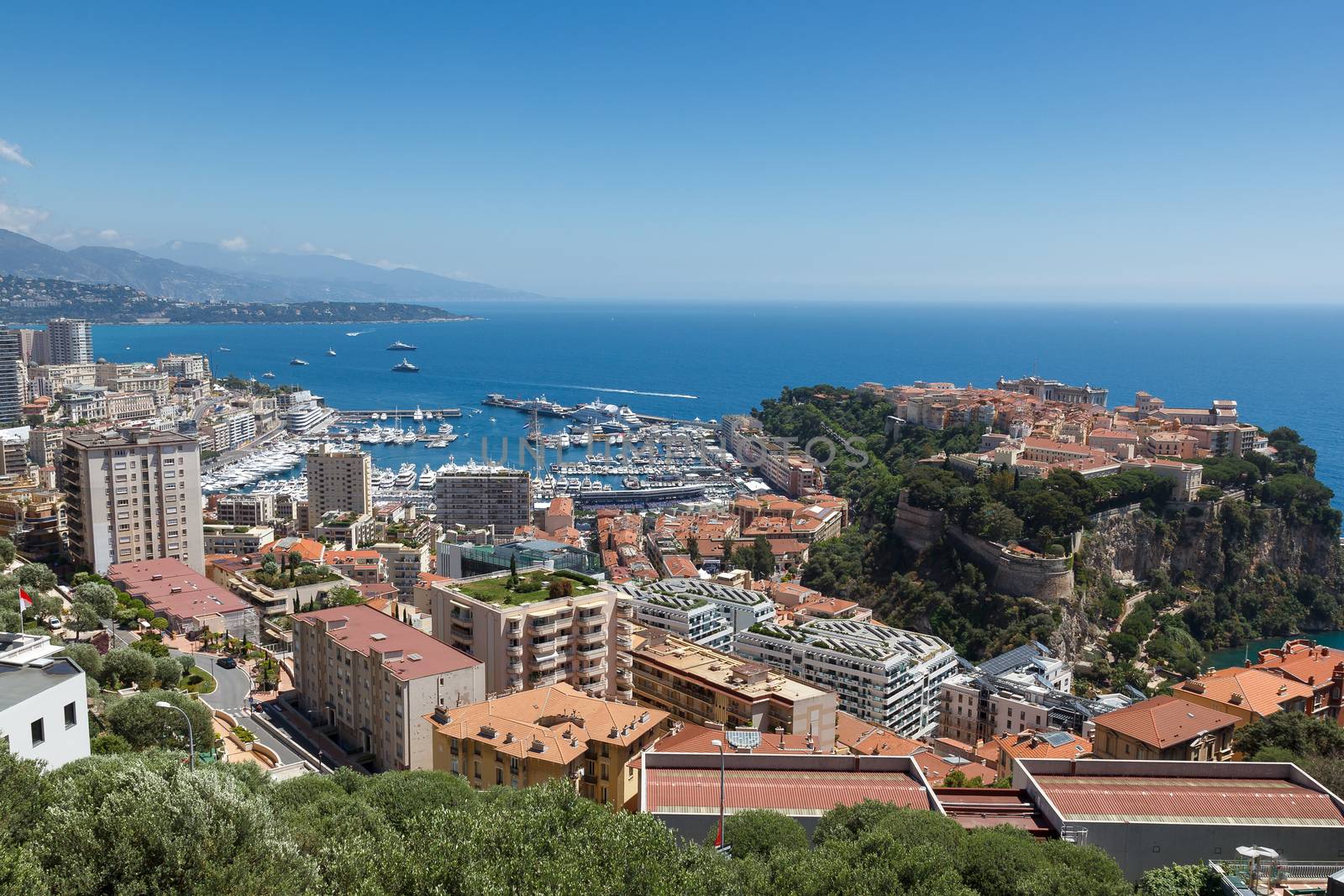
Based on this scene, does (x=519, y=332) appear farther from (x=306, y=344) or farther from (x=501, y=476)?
(x=501, y=476)

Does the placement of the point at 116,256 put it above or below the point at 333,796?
above

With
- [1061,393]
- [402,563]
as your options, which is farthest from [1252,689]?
[1061,393]

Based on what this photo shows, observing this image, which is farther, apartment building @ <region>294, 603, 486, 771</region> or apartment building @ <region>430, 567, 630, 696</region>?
apartment building @ <region>430, 567, 630, 696</region>

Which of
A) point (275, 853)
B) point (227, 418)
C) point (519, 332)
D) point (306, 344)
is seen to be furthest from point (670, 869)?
point (519, 332)

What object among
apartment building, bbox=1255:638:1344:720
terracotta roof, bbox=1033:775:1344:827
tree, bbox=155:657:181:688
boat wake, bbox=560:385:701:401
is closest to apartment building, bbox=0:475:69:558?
tree, bbox=155:657:181:688

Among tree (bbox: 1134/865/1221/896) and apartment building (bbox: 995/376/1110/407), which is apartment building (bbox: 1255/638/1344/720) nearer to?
tree (bbox: 1134/865/1221/896)

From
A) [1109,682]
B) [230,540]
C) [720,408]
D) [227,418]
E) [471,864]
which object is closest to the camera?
[471,864]
